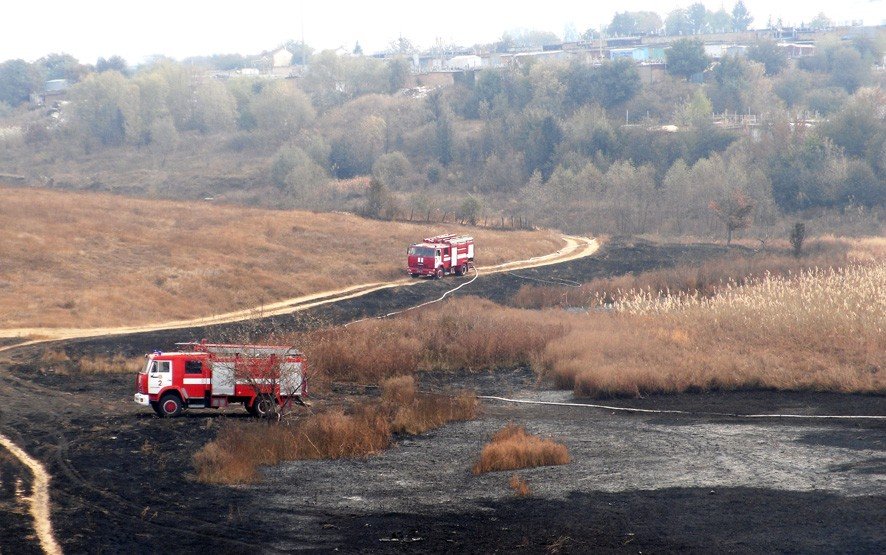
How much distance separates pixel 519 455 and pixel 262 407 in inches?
333

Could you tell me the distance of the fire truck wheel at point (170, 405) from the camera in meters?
29.1

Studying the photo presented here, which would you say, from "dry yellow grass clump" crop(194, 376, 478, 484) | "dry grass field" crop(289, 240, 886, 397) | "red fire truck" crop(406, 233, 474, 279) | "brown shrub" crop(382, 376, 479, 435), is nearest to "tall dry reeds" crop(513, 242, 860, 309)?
"red fire truck" crop(406, 233, 474, 279)

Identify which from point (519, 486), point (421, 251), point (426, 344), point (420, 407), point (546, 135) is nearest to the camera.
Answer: point (519, 486)

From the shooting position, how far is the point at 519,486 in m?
22.6

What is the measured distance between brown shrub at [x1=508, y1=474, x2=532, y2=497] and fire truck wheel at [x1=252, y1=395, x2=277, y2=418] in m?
8.71

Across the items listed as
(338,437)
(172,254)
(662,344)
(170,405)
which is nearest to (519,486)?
(338,437)

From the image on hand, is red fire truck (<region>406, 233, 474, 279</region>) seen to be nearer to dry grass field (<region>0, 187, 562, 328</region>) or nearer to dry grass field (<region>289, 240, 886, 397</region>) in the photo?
dry grass field (<region>0, 187, 562, 328</region>)

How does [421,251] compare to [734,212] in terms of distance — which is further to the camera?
[734,212]

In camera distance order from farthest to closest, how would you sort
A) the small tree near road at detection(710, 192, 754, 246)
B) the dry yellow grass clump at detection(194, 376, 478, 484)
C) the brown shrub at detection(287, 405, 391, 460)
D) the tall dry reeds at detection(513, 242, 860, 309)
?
the small tree near road at detection(710, 192, 754, 246) → the tall dry reeds at detection(513, 242, 860, 309) → the brown shrub at detection(287, 405, 391, 460) → the dry yellow grass clump at detection(194, 376, 478, 484)

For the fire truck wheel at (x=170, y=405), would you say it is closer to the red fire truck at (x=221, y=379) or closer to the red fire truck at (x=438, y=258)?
the red fire truck at (x=221, y=379)

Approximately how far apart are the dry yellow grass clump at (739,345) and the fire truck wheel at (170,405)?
1303cm

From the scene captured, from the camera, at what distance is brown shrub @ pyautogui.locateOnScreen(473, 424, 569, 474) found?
80.7ft

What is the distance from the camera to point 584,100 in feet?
479

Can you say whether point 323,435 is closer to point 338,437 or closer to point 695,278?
point 338,437
